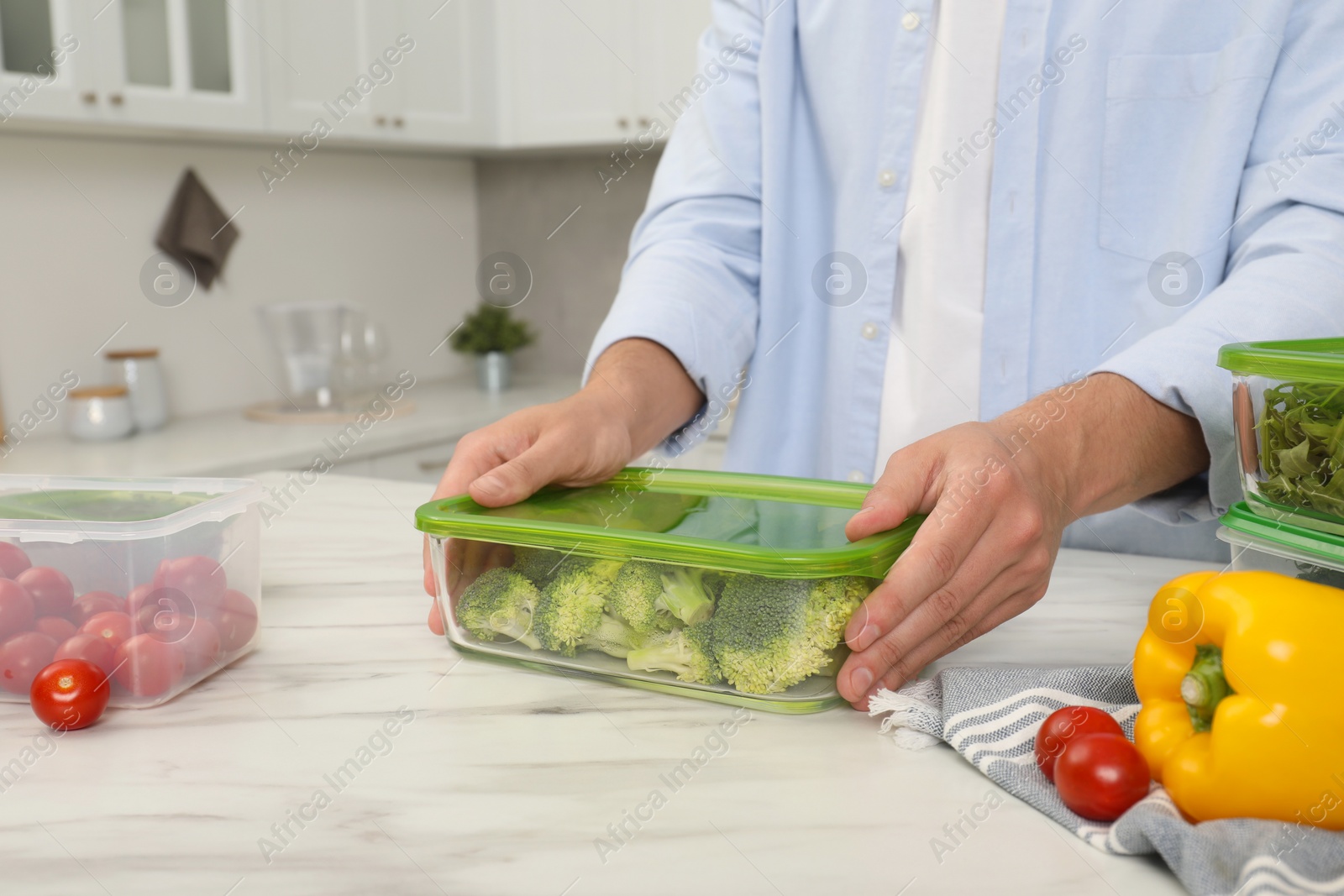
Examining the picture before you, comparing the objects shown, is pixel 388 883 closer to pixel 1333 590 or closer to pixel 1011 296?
pixel 1333 590

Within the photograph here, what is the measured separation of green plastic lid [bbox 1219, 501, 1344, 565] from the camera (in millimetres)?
551

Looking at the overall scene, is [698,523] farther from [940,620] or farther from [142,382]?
[142,382]

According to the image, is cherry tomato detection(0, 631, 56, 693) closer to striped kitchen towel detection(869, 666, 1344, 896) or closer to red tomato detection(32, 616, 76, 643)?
red tomato detection(32, 616, 76, 643)

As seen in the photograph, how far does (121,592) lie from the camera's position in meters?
0.67

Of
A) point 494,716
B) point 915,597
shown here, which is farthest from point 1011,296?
point 494,716

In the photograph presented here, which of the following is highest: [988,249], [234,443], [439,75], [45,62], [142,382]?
[439,75]

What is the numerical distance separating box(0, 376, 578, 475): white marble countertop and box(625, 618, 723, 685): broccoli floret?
5.13 feet

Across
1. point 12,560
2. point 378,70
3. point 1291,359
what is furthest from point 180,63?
point 1291,359

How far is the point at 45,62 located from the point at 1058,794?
2.24 meters

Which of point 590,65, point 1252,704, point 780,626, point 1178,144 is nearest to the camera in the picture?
point 1252,704

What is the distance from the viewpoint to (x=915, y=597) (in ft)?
2.11

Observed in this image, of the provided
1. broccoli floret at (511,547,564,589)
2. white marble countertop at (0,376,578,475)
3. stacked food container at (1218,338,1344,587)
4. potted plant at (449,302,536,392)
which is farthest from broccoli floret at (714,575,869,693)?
potted plant at (449,302,536,392)

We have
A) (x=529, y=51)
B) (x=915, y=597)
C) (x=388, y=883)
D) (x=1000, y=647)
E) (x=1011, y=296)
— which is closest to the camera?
(x=388, y=883)

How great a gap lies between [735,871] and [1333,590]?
320mm
